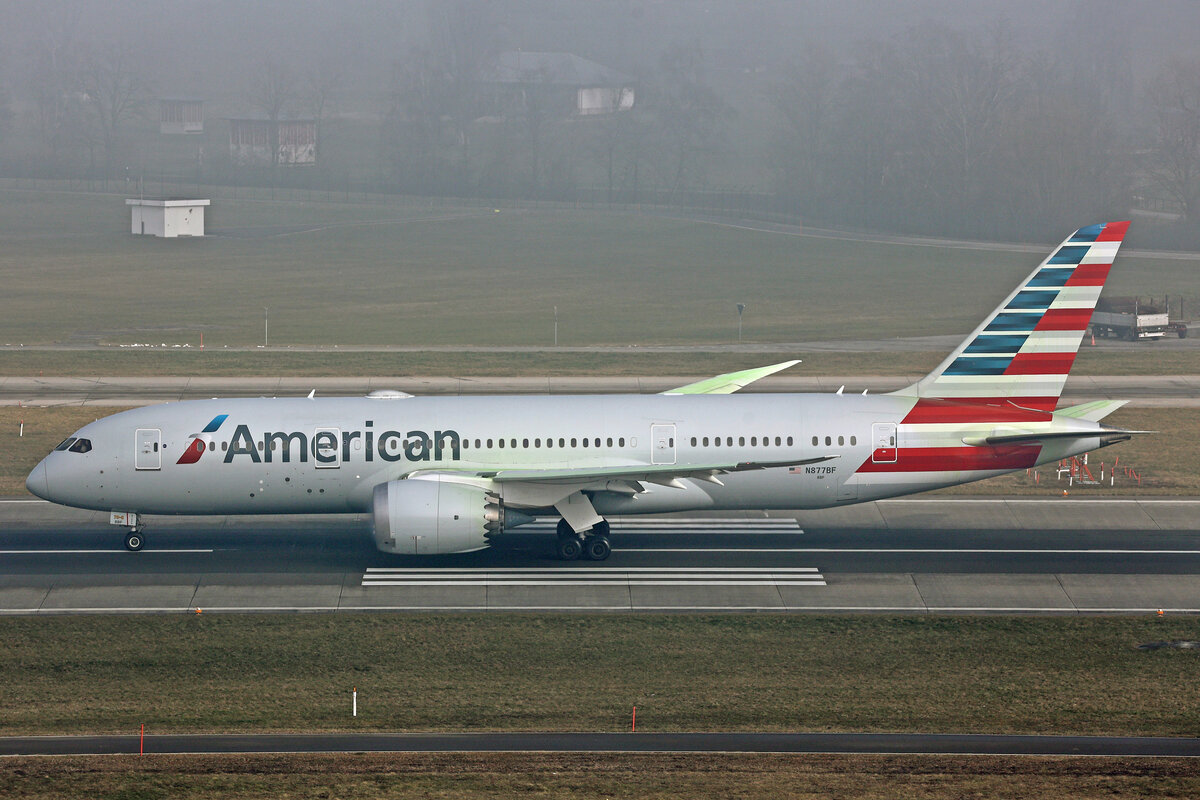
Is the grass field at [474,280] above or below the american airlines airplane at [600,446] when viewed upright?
above

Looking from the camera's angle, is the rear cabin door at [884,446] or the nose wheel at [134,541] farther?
the nose wheel at [134,541]

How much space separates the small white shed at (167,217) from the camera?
14150 centimetres

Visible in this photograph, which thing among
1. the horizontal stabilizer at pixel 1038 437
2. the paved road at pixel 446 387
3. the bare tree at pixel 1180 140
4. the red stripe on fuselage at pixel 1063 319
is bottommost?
the paved road at pixel 446 387

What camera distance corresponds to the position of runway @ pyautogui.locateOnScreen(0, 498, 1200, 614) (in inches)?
1348

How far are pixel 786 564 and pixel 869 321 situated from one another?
59313 mm

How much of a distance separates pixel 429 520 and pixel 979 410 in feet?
53.0

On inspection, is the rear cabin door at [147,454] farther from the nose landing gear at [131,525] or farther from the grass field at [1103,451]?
the grass field at [1103,451]

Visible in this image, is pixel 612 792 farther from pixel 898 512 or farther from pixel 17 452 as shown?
pixel 17 452

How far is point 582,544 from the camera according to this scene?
37969 mm

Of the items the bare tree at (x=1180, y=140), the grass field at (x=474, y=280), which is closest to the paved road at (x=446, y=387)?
the grass field at (x=474, y=280)

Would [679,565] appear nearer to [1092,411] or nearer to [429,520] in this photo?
[429,520]

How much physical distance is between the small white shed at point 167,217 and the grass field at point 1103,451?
8889 centimetres

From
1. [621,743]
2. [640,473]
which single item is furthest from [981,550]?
[621,743]

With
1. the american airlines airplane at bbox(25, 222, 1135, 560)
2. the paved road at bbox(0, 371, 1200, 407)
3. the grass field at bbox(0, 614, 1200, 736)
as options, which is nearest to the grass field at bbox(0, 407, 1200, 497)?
the paved road at bbox(0, 371, 1200, 407)
